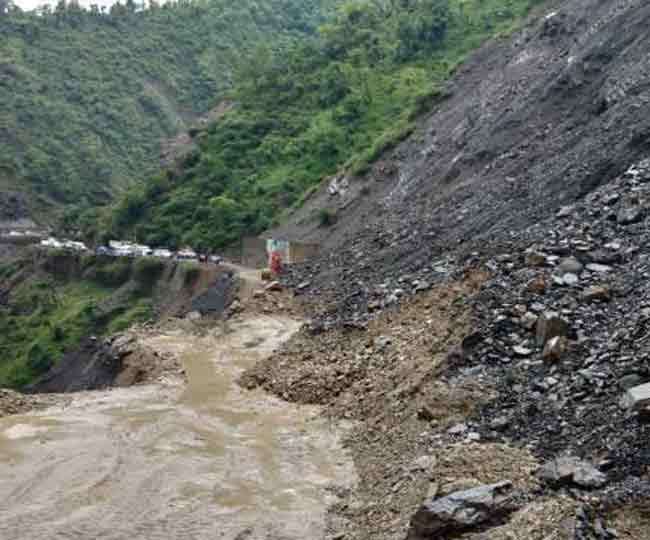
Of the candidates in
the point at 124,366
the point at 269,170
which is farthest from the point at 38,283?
the point at 124,366

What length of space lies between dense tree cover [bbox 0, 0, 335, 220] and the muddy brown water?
6590 centimetres

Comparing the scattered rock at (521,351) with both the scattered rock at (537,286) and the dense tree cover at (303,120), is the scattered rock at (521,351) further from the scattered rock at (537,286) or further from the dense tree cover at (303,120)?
the dense tree cover at (303,120)

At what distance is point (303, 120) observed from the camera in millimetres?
61781

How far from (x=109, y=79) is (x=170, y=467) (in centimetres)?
9879

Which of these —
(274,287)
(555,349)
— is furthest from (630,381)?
(274,287)

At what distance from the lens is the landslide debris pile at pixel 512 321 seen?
11641mm

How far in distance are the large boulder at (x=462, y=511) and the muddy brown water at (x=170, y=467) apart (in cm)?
231

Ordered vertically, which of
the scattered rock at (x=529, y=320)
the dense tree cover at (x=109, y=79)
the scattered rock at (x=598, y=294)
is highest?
the dense tree cover at (x=109, y=79)

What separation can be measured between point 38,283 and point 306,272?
3104 centimetres

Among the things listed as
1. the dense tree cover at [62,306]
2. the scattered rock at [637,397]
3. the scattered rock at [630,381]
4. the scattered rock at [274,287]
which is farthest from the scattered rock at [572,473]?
the dense tree cover at [62,306]

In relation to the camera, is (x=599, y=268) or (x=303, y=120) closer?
(x=599, y=268)

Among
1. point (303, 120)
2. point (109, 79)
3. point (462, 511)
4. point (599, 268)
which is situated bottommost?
point (462, 511)

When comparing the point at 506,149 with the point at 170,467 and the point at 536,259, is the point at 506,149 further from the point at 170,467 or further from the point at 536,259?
the point at 170,467

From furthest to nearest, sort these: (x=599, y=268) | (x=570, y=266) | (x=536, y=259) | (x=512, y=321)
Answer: (x=536, y=259) → (x=570, y=266) → (x=599, y=268) → (x=512, y=321)
